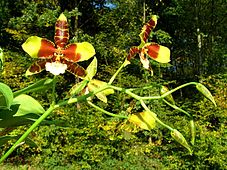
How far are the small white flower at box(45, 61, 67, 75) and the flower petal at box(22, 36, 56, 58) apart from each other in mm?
12

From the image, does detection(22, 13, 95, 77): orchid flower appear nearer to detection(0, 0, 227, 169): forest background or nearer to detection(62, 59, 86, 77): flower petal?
detection(62, 59, 86, 77): flower petal

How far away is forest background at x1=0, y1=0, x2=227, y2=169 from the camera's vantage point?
15.6 feet

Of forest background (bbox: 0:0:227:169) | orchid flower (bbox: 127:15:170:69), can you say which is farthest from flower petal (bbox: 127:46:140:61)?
forest background (bbox: 0:0:227:169)

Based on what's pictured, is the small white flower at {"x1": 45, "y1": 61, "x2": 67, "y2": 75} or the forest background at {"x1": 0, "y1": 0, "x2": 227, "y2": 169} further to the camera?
the forest background at {"x1": 0, "y1": 0, "x2": 227, "y2": 169}

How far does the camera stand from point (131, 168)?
185 inches

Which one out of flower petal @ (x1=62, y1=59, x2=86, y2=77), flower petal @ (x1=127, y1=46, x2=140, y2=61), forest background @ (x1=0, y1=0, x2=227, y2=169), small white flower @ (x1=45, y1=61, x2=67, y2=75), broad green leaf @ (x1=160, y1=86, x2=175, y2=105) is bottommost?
small white flower @ (x1=45, y1=61, x2=67, y2=75)

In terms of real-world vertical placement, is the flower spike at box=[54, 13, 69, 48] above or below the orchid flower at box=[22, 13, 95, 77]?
above

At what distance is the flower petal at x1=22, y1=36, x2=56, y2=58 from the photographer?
387mm

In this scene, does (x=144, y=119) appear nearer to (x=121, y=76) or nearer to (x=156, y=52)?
(x=156, y=52)

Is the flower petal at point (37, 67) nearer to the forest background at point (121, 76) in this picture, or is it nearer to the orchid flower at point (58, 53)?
the orchid flower at point (58, 53)

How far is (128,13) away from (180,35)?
117 inches

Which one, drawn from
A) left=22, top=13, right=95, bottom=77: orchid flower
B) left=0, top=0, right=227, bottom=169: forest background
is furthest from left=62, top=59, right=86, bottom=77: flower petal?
left=0, top=0, right=227, bottom=169: forest background

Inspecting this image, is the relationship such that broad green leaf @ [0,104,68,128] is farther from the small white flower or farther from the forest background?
the forest background

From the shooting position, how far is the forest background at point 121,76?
474cm
